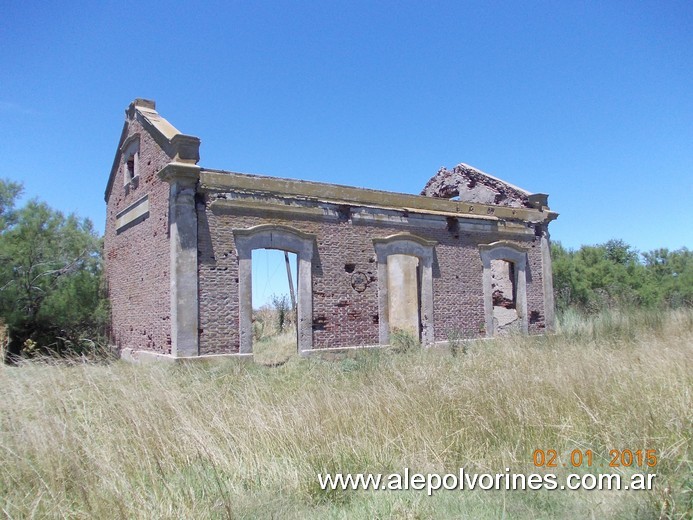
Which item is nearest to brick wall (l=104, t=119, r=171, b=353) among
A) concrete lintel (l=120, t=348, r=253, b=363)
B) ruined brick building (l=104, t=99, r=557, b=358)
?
ruined brick building (l=104, t=99, r=557, b=358)

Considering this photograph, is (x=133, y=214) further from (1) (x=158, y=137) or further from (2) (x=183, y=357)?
(2) (x=183, y=357)

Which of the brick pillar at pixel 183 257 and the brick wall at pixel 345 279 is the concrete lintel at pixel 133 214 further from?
the brick wall at pixel 345 279

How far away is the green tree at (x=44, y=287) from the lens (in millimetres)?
14555

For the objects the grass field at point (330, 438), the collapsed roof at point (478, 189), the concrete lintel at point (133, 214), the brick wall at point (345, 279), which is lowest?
the grass field at point (330, 438)

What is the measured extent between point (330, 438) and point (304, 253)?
A: 7.64 meters

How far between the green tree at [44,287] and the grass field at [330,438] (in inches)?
423

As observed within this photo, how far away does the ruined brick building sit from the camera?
10695 mm

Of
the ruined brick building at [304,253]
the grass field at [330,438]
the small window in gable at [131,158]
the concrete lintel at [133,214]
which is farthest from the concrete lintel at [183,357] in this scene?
the small window in gable at [131,158]

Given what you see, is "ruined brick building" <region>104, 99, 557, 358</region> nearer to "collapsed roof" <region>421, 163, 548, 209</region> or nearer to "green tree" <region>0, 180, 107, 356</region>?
"collapsed roof" <region>421, 163, 548, 209</region>

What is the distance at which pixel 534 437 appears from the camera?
452 cm

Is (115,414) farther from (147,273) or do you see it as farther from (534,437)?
(147,273)

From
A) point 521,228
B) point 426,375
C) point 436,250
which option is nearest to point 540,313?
point 521,228

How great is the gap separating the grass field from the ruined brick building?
16.4 feet

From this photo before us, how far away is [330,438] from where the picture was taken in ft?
14.6
